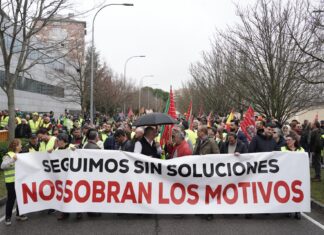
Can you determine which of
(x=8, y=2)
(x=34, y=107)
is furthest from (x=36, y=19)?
(x=34, y=107)

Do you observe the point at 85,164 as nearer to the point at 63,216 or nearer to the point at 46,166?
the point at 46,166

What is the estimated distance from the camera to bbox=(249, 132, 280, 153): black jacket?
8.41 m

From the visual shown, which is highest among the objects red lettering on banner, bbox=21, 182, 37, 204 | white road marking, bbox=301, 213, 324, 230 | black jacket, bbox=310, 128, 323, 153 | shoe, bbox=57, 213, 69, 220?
black jacket, bbox=310, 128, 323, 153

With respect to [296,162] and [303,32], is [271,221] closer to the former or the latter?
[296,162]

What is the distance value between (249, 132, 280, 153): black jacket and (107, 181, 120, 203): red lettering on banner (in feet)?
10.3

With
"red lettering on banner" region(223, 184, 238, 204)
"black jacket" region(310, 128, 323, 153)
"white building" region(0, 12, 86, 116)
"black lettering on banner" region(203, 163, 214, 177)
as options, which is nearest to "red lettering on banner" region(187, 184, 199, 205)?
"black lettering on banner" region(203, 163, 214, 177)

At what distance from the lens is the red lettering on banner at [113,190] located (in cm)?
698

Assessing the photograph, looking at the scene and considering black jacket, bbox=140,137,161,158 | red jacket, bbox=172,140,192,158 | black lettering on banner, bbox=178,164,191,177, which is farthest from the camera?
red jacket, bbox=172,140,192,158

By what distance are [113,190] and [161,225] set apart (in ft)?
3.39

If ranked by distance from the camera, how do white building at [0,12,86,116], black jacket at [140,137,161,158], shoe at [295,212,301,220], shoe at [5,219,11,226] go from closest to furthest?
shoe at [5,219,11,226], shoe at [295,212,301,220], black jacket at [140,137,161,158], white building at [0,12,86,116]

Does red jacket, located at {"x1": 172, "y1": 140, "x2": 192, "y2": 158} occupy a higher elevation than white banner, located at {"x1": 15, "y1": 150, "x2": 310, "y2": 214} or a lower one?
higher

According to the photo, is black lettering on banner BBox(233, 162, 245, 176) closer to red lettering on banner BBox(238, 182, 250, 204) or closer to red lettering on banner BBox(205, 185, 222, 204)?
red lettering on banner BBox(238, 182, 250, 204)

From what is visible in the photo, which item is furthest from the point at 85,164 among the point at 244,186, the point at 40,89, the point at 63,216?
the point at 40,89

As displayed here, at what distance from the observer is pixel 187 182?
7113 millimetres
